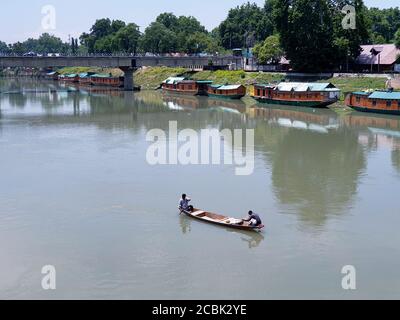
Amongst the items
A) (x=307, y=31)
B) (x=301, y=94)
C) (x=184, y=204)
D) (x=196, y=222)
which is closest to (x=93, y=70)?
(x=307, y=31)

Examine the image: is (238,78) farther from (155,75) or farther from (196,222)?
(196,222)

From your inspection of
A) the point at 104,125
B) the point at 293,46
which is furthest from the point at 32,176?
the point at 293,46

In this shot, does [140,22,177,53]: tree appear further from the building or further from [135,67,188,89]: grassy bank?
the building

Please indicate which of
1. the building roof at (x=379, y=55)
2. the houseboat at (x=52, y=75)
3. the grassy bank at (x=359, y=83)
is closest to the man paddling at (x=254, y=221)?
the grassy bank at (x=359, y=83)

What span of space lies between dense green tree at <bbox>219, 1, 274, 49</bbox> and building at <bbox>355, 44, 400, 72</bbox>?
4470 centimetres

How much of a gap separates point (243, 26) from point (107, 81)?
133 ft

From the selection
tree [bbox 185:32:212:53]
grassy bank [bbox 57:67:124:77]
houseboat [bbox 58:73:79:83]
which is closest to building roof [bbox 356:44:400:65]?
tree [bbox 185:32:212:53]

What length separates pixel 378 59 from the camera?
7344 centimetres

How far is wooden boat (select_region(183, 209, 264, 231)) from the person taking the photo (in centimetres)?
2061

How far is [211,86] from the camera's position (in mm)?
83000

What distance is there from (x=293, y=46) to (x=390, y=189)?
168ft

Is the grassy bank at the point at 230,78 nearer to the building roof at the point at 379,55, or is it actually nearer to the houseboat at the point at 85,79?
the building roof at the point at 379,55

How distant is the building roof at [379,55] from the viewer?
72206 mm

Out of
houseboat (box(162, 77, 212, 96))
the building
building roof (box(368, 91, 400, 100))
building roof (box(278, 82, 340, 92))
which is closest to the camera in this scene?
building roof (box(368, 91, 400, 100))
